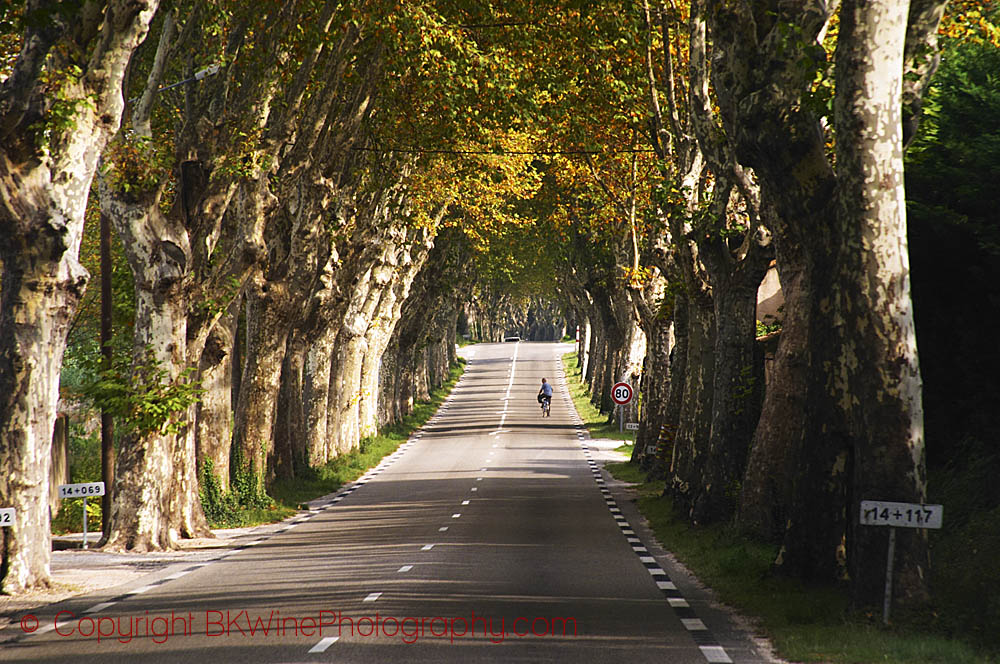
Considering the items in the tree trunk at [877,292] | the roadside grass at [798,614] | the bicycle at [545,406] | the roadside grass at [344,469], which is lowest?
the roadside grass at [344,469]

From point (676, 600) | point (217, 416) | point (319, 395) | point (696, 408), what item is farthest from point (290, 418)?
point (676, 600)

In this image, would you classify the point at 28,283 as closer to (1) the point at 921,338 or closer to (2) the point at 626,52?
(1) the point at 921,338

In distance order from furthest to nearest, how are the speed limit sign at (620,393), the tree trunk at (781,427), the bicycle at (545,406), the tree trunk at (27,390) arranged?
the bicycle at (545,406)
the speed limit sign at (620,393)
the tree trunk at (781,427)
the tree trunk at (27,390)

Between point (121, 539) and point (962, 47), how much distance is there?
14726mm

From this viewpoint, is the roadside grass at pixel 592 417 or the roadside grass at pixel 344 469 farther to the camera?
the roadside grass at pixel 592 417

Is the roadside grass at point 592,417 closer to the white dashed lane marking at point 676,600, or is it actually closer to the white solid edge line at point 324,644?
the white dashed lane marking at point 676,600

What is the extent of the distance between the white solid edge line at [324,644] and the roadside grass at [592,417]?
36170 mm

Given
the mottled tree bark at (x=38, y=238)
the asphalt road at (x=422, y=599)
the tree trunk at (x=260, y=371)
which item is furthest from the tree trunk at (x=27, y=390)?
the tree trunk at (x=260, y=371)

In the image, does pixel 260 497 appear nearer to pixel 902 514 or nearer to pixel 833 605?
pixel 833 605

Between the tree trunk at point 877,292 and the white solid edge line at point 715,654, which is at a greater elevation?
the tree trunk at point 877,292

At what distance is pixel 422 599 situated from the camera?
13.8m

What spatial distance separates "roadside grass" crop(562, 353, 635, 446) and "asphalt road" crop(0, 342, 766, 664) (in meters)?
22.4

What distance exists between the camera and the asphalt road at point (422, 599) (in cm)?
1056

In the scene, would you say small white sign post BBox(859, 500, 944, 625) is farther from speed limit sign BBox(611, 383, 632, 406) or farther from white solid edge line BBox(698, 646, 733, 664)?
speed limit sign BBox(611, 383, 632, 406)
